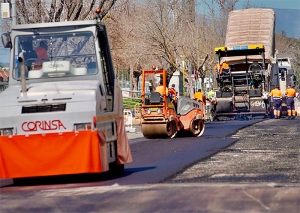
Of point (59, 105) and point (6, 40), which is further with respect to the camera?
point (6, 40)

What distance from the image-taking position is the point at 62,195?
12.0m

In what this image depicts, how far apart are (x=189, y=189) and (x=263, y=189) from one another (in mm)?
1075

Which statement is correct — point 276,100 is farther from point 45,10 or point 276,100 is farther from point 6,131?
point 6,131

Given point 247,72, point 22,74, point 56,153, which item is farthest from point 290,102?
point 56,153

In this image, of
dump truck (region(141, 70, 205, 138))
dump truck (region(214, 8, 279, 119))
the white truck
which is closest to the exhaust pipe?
the white truck

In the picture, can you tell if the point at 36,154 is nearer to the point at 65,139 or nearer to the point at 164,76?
the point at 65,139

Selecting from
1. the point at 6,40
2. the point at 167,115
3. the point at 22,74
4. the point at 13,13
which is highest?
the point at 13,13

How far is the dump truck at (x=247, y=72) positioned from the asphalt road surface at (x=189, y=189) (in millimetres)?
18909

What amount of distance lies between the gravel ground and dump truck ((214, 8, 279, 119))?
1382cm

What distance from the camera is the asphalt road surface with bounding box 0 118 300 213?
10.4 m

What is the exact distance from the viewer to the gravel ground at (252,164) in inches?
530

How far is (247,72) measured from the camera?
39062 mm

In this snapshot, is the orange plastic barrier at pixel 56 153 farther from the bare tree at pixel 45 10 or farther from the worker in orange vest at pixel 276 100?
the worker in orange vest at pixel 276 100

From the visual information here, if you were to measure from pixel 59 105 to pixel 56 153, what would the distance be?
0.79m
